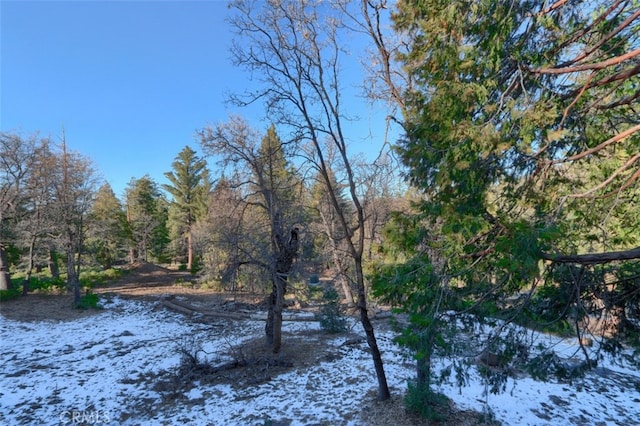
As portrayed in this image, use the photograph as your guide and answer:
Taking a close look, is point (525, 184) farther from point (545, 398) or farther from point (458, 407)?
point (545, 398)

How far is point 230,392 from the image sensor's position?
5727mm

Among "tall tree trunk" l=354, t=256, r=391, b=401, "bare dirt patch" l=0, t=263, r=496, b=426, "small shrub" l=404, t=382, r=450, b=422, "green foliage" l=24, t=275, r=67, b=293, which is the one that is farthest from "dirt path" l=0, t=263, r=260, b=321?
"small shrub" l=404, t=382, r=450, b=422

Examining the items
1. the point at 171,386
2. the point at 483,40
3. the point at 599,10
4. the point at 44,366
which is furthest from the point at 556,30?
the point at 44,366

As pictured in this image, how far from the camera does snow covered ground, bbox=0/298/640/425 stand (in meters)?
4.90

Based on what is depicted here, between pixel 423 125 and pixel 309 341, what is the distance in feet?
23.3

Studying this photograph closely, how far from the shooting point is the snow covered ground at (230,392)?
4.90m

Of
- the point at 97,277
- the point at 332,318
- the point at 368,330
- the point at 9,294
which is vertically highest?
the point at 368,330

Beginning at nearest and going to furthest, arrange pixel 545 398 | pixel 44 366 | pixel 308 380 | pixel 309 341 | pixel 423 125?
pixel 423 125
pixel 545 398
pixel 308 380
pixel 44 366
pixel 309 341

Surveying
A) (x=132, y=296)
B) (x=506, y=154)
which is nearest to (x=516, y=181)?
(x=506, y=154)

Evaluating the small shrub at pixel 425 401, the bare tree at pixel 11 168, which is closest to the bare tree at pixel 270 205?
the small shrub at pixel 425 401

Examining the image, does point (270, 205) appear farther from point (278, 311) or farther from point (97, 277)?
point (97, 277)

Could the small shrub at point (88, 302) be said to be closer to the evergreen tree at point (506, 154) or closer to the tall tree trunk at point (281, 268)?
the tall tree trunk at point (281, 268)

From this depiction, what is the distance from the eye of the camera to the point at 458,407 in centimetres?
504

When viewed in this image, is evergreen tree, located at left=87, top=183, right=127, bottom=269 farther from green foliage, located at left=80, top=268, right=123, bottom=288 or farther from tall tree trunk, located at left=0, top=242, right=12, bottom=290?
tall tree trunk, located at left=0, top=242, right=12, bottom=290
